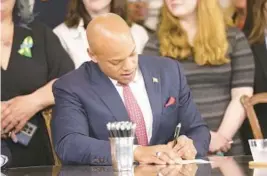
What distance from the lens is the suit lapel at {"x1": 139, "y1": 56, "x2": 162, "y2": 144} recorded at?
9.39 ft

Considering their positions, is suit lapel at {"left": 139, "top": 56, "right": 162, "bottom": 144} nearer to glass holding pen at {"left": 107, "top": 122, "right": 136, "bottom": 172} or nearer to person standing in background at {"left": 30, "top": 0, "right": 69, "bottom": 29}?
glass holding pen at {"left": 107, "top": 122, "right": 136, "bottom": 172}

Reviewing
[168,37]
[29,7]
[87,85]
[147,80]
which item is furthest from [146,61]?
[29,7]

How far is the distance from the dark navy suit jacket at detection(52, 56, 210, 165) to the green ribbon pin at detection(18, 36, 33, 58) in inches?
25.6

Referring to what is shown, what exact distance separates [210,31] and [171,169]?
3.98ft

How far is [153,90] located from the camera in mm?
2883

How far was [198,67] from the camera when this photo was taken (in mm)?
3527

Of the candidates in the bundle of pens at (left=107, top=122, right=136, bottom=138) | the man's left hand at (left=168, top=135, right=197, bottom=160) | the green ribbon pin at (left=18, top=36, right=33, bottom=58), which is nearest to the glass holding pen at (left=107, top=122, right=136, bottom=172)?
the bundle of pens at (left=107, top=122, right=136, bottom=138)

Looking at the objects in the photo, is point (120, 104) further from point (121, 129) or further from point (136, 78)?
point (121, 129)

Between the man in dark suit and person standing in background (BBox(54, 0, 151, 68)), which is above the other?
person standing in background (BBox(54, 0, 151, 68))

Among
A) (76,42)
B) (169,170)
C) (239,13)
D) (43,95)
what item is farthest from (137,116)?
(239,13)

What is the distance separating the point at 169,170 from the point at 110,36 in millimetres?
592

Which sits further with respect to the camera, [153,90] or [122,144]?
[153,90]

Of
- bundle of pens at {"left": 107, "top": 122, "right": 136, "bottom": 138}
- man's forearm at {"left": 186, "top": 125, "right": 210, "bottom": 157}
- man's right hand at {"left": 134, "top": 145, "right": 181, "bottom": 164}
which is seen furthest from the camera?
man's forearm at {"left": 186, "top": 125, "right": 210, "bottom": 157}

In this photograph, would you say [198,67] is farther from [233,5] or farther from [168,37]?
[233,5]
